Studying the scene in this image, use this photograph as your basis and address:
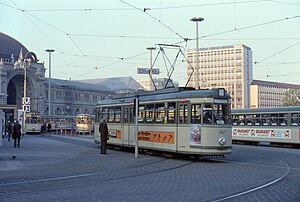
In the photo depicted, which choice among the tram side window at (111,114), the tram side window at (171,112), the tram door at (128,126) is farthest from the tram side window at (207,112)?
the tram side window at (111,114)

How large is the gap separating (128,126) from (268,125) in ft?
41.8

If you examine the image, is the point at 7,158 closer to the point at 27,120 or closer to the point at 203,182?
the point at 203,182

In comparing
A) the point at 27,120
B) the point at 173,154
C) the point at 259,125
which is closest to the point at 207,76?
the point at 27,120

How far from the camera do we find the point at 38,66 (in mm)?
102250

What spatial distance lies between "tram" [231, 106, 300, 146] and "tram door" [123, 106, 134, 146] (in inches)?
490

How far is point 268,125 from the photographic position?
111 feet

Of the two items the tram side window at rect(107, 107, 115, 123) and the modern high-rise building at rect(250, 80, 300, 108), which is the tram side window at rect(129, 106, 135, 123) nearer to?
the tram side window at rect(107, 107, 115, 123)

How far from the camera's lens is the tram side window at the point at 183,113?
20547mm

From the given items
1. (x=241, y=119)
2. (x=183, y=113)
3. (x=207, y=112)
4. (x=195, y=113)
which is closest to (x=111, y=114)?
(x=183, y=113)

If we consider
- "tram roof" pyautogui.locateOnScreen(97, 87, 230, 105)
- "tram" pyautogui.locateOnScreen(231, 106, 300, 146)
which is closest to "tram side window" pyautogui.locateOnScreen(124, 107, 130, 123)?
"tram roof" pyautogui.locateOnScreen(97, 87, 230, 105)

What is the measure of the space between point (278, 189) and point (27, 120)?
2226 inches

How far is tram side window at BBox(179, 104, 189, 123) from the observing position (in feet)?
67.4

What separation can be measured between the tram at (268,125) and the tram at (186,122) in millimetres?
12369

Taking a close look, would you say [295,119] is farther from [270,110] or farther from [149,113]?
[149,113]
